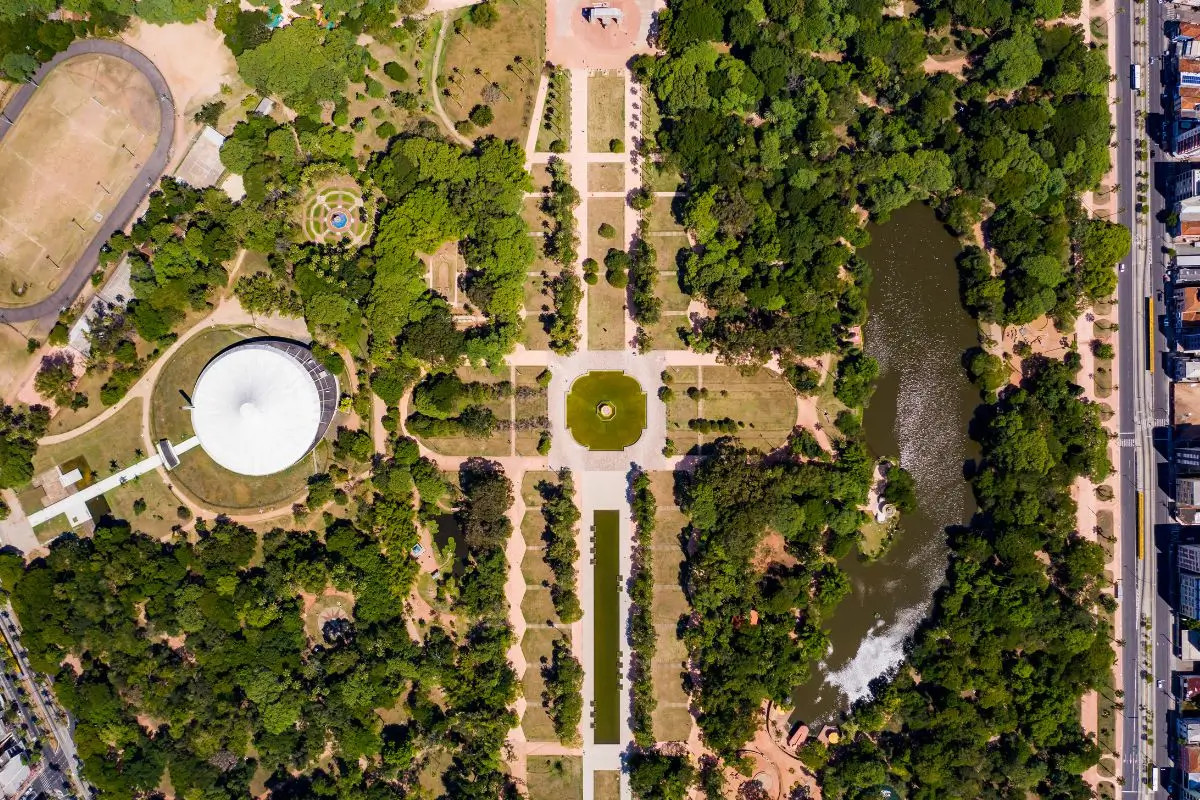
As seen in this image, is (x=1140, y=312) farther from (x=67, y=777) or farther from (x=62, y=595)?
(x=67, y=777)

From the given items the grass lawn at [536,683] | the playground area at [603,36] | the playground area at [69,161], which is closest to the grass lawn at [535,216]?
the playground area at [603,36]

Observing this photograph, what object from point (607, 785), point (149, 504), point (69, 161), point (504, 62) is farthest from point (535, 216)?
point (607, 785)

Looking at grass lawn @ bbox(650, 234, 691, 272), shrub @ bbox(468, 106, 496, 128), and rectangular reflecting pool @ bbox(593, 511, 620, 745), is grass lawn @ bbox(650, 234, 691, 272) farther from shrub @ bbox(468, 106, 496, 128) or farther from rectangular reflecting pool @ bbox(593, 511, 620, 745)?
rectangular reflecting pool @ bbox(593, 511, 620, 745)

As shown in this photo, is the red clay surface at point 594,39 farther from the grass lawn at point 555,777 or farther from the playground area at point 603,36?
the grass lawn at point 555,777

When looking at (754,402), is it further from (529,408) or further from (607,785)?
(607,785)

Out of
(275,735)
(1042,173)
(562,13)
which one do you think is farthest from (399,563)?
(1042,173)
